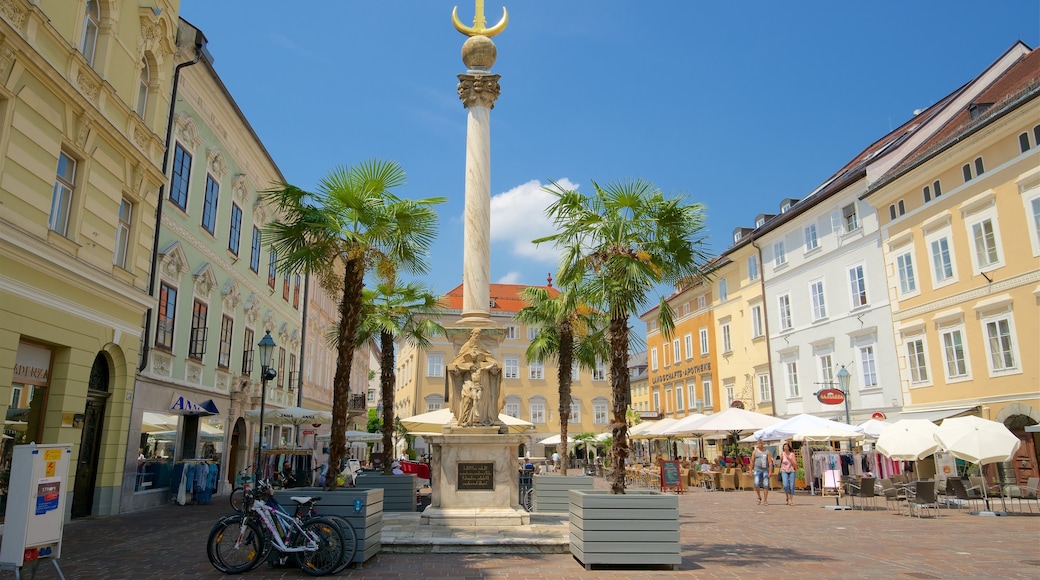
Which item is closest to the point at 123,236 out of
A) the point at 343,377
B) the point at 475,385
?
the point at 343,377

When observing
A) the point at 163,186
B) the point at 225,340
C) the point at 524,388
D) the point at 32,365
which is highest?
the point at 163,186

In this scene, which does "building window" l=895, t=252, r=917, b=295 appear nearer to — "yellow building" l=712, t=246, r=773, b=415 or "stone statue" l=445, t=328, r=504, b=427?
"yellow building" l=712, t=246, r=773, b=415

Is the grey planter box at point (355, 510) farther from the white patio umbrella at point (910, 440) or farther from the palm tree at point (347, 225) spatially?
the white patio umbrella at point (910, 440)

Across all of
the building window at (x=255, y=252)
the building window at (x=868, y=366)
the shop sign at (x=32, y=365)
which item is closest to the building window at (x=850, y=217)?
the building window at (x=868, y=366)

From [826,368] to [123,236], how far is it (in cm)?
2730

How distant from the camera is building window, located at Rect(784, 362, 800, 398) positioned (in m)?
32.4

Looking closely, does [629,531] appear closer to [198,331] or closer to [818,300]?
[198,331]

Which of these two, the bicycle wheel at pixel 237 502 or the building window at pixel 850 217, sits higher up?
the building window at pixel 850 217

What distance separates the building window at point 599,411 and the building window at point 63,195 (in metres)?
51.6

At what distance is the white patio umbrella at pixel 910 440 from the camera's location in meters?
16.8

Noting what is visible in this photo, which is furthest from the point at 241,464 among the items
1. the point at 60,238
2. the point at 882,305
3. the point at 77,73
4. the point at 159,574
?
the point at 882,305

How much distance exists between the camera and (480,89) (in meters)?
15.0

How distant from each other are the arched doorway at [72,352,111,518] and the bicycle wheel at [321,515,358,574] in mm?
8947

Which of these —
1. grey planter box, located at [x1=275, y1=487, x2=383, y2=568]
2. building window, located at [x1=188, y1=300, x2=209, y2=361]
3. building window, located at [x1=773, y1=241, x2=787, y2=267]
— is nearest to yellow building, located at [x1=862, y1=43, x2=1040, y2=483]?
building window, located at [x1=773, y1=241, x2=787, y2=267]
